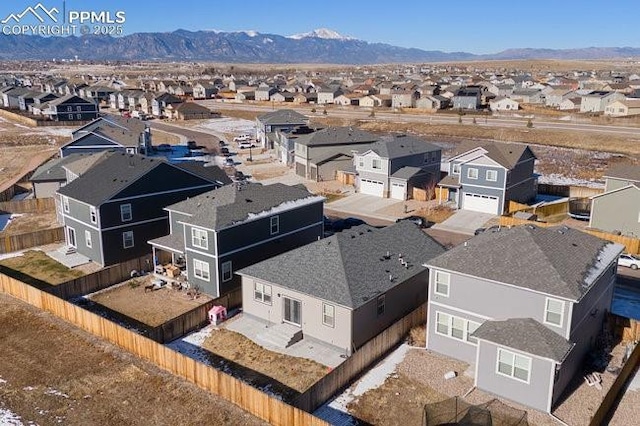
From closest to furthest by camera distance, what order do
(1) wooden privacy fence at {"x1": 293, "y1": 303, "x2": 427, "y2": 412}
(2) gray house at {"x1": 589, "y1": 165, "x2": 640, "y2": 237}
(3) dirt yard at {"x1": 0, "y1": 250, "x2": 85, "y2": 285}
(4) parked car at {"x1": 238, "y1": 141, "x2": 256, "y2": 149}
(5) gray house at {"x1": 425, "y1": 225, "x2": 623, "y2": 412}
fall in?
(1) wooden privacy fence at {"x1": 293, "y1": 303, "x2": 427, "y2": 412} < (5) gray house at {"x1": 425, "y1": 225, "x2": 623, "y2": 412} < (3) dirt yard at {"x1": 0, "y1": 250, "x2": 85, "y2": 285} < (2) gray house at {"x1": 589, "y1": 165, "x2": 640, "y2": 237} < (4) parked car at {"x1": 238, "y1": 141, "x2": 256, "y2": 149}

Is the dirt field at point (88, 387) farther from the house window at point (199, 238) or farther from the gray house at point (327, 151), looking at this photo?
the gray house at point (327, 151)

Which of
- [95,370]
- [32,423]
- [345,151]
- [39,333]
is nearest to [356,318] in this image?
[95,370]

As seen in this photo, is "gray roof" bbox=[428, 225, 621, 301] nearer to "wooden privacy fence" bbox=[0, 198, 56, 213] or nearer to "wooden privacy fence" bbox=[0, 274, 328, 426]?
"wooden privacy fence" bbox=[0, 274, 328, 426]

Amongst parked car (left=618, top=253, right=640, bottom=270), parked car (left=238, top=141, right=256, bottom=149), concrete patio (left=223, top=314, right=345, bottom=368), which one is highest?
parked car (left=238, top=141, right=256, bottom=149)

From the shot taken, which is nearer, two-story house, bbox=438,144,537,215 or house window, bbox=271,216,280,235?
house window, bbox=271,216,280,235

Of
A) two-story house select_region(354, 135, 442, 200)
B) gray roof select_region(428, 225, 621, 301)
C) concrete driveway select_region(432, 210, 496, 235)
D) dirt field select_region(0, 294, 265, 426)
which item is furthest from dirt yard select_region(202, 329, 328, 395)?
two-story house select_region(354, 135, 442, 200)

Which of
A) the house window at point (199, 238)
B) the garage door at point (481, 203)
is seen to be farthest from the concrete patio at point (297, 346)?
the garage door at point (481, 203)
